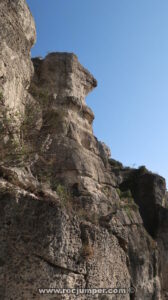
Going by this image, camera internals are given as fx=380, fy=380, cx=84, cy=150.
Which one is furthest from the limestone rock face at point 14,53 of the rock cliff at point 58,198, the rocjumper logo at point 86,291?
the rocjumper logo at point 86,291

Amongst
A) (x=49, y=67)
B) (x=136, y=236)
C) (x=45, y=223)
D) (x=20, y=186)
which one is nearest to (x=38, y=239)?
(x=45, y=223)

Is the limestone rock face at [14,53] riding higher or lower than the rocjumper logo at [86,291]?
higher

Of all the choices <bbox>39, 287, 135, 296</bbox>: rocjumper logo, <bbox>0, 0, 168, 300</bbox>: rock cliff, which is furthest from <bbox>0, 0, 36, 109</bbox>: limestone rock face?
<bbox>39, 287, 135, 296</bbox>: rocjumper logo

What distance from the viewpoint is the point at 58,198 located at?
8570mm

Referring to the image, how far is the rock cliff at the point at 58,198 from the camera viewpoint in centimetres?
700

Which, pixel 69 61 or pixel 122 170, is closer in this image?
pixel 69 61

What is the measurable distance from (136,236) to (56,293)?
8097 millimetres

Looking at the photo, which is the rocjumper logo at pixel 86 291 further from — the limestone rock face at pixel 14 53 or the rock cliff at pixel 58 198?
the limestone rock face at pixel 14 53

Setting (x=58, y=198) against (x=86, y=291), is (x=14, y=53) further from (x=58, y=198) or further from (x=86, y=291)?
(x=86, y=291)

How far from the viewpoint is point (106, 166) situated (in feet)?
50.1

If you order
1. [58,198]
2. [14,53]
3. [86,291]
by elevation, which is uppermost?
[14,53]

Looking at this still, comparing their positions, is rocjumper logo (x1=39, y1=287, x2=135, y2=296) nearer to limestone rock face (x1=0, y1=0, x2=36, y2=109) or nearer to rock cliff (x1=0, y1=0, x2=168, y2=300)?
rock cliff (x1=0, y1=0, x2=168, y2=300)

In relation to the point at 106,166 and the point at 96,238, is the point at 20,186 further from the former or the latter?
the point at 106,166

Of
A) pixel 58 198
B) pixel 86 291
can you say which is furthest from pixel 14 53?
pixel 86 291
